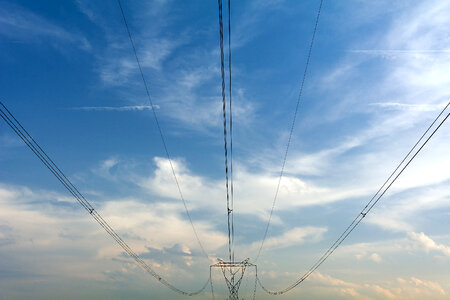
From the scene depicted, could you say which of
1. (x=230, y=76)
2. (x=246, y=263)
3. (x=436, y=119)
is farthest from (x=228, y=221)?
(x=246, y=263)

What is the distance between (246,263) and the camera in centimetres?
8950

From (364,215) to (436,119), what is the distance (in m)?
19.5

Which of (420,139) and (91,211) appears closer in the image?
(420,139)

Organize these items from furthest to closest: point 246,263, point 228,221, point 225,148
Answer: point 246,263 → point 228,221 → point 225,148

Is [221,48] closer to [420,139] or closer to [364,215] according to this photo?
[420,139]

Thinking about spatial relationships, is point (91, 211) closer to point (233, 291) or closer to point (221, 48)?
point (221, 48)

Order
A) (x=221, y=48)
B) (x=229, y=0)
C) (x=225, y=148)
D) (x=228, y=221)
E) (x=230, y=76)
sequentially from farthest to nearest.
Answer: (x=228, y=221), (x=225, y=148), (x=230, y=76), (x=221, y=48), (x=229, y=0)

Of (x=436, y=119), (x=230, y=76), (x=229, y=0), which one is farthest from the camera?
(x=230, y=76)

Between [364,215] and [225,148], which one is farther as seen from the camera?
[364,215]

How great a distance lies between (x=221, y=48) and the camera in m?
23.1

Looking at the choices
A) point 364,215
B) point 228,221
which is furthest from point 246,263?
point 364,215

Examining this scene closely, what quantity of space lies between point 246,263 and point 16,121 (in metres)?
73.9

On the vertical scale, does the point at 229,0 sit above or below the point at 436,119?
above

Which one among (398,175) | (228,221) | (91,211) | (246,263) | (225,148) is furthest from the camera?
(246,263)
